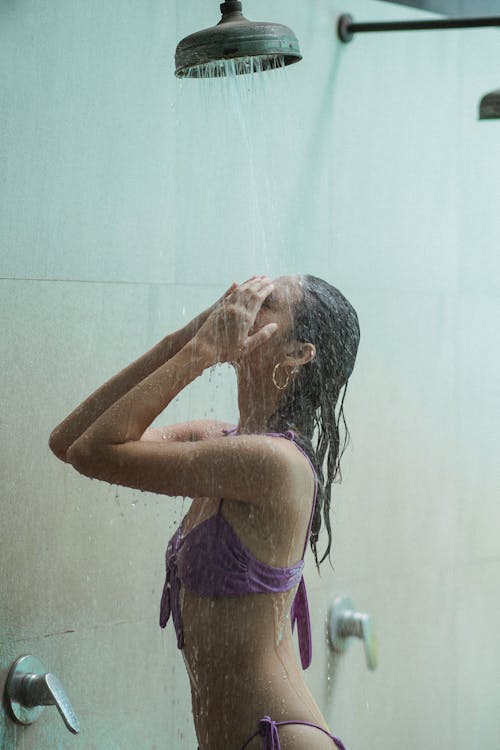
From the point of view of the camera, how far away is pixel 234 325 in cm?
158

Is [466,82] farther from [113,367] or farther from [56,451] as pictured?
[56,451]

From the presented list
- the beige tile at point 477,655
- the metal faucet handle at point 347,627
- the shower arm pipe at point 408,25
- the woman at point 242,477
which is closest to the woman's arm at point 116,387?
the woman at point 242,477

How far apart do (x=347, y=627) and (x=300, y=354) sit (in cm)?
122

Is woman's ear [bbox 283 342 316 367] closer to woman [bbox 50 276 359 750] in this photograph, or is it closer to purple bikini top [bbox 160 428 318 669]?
woman [bbox 50 276 359 750]

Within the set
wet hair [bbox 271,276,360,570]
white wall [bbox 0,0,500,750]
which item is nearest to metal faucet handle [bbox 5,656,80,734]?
white wall [bbox 0,0,500,750]

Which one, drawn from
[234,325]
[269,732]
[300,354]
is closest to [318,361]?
[300,354]

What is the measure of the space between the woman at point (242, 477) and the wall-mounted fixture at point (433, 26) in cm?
82

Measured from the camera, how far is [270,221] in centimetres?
247

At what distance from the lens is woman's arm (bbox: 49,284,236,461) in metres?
1.66

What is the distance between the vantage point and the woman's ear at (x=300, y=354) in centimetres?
167

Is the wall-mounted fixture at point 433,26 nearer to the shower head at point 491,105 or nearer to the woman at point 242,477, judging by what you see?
the shower head at point 491,105

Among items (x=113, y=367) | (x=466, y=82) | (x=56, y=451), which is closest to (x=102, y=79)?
(x=113, y=367)

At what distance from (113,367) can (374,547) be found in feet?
3.26

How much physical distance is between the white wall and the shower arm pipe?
3 cm
